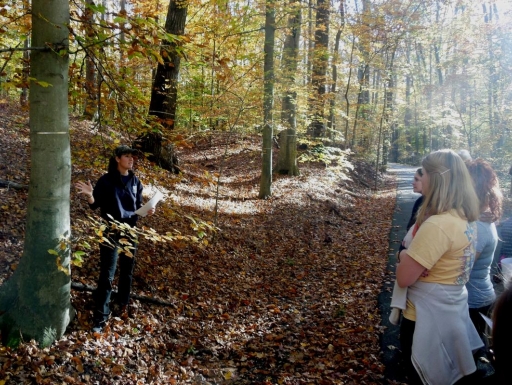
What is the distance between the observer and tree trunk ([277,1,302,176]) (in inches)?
393

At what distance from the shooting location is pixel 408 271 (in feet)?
8.32

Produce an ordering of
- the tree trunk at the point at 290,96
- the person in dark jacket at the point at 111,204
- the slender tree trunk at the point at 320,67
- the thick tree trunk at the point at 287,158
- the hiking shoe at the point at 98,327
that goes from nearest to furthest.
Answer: the hiking shoe at the point at 98,327
the person in dark jacket at the point at 111,204
the tree trunk at the point at 290,96
the slender tree trunk at the point at 320,67
the thick tree trunk at the point at 287,158

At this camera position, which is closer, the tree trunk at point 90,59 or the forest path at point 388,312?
the tree trunk at point 90,59

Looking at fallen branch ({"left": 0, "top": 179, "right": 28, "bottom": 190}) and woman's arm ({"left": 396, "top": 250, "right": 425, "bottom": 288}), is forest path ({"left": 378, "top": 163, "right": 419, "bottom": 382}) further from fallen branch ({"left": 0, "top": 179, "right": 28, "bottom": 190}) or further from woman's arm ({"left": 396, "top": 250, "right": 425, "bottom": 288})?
fallen branch ({"left": 0, "top": 179, "right": 28, "bottom": 190})

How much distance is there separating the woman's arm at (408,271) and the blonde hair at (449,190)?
0.35m

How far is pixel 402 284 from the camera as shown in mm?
2609

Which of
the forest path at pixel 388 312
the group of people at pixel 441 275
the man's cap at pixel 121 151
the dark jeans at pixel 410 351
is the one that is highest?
the man's cap at pixel 121 151

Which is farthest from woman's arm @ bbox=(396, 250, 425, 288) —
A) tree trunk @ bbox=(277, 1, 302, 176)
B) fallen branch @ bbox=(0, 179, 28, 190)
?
tree trunk @ bbox=(277, 1, 302, 176)

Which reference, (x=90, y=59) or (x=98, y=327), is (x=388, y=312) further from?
(x=90, y=59)

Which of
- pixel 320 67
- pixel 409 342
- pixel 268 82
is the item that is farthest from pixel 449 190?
pixel 320 67

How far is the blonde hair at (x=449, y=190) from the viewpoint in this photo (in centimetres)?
254

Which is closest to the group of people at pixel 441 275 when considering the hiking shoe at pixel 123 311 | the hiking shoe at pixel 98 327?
the hiking shoe at pixel 98 327

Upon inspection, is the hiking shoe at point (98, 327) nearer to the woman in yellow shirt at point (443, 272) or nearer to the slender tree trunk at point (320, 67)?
the woman in yellow shirt at point (443, 272)

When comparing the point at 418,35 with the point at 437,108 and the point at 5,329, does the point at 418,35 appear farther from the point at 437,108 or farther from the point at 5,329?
the point at 5,329
